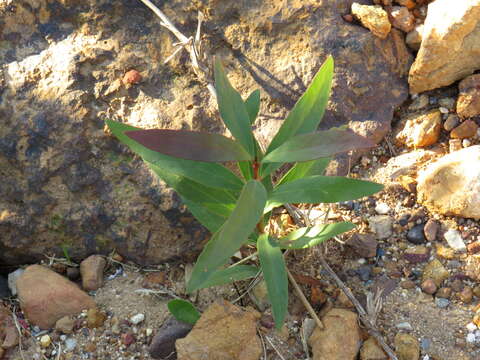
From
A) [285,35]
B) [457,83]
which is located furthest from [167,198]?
[457,83]

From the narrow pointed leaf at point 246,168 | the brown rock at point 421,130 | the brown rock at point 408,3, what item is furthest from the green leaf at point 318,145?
the brown rock at point 408,3

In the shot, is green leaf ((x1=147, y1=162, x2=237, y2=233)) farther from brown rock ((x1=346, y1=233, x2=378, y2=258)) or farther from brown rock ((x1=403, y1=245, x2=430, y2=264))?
brown rock ((x1=403, y1=245, x2=430, y2=264))

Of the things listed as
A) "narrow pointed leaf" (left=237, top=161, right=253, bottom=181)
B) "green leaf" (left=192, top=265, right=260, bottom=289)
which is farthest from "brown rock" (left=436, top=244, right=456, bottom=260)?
"narrow pointed leaf" (left=237, top=161, right=253, bottom=181)

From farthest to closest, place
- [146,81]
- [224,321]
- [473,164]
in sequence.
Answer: [146,81] < [473,164] < [224,321]

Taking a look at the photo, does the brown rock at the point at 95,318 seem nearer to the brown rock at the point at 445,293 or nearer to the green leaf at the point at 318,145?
the green leaf at the point at 318,145

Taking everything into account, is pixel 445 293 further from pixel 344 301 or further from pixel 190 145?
pixel 190 145

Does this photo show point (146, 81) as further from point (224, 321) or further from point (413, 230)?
point (413, 230)
